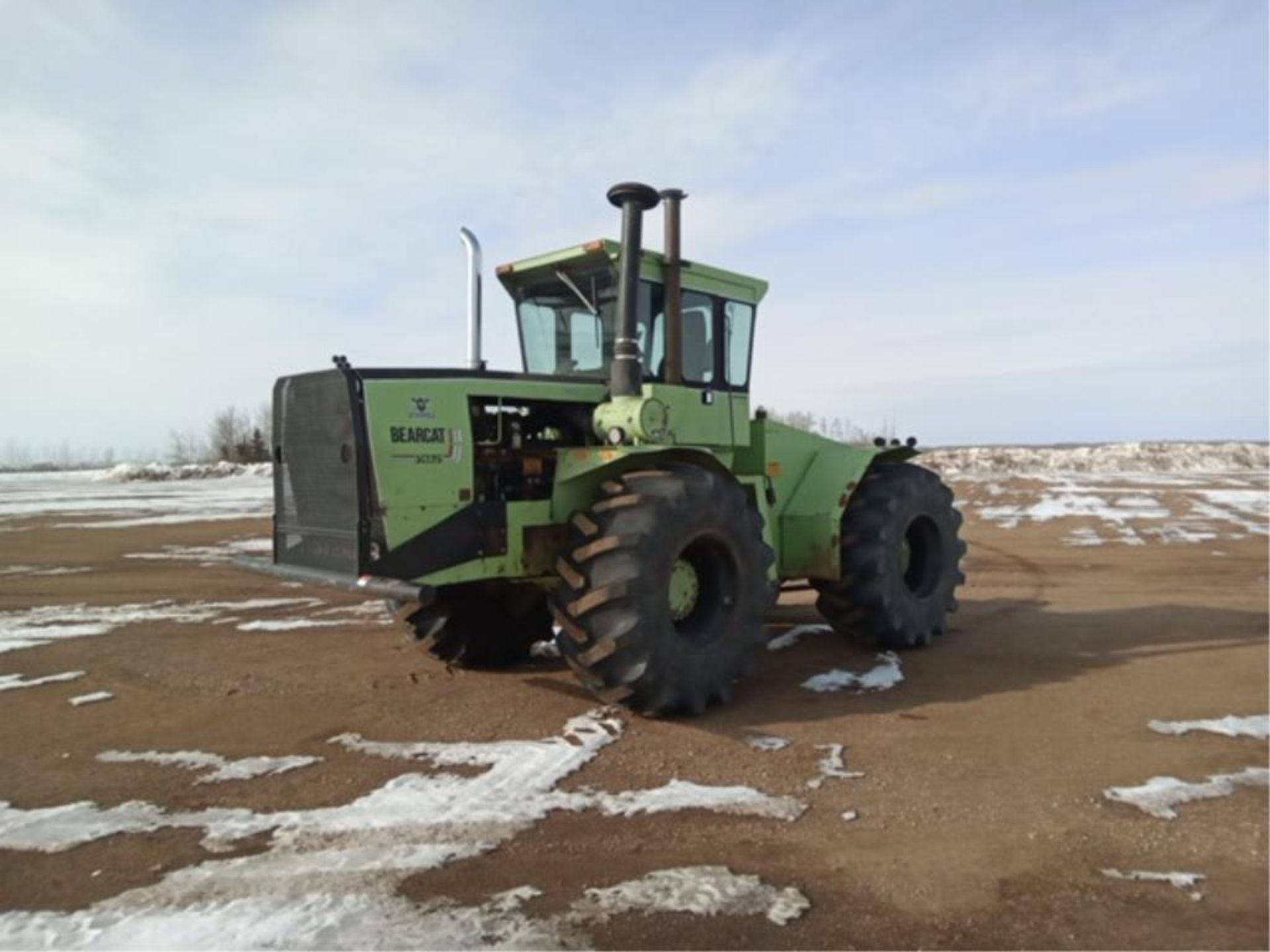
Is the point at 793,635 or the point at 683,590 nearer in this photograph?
the point at 683,590

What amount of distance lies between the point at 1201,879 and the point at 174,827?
430 centimetres

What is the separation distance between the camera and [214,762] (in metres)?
4.87

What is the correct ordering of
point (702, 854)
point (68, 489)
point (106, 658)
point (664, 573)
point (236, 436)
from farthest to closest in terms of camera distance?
point (236, 436) → point (68, 489) → point (106, 658) → point (664, 573) → point (702, 854)

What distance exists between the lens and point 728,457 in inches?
288

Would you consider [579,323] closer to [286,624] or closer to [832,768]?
[832,768]

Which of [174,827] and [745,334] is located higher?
[745,334]

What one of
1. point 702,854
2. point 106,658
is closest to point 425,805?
point 702,854

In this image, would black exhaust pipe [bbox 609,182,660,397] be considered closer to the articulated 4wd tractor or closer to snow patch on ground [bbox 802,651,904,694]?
the articulated 4wd tractor

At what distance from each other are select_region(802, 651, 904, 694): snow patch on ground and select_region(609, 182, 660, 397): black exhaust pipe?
2.53 meters

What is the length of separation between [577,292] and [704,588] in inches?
97.0

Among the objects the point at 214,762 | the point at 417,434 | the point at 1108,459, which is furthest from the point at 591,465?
the point at 1108,459

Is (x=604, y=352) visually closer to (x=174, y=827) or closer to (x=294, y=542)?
(x=294, y=542)

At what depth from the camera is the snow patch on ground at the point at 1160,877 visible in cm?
346

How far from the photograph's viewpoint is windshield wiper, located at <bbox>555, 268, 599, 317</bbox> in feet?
22.5
